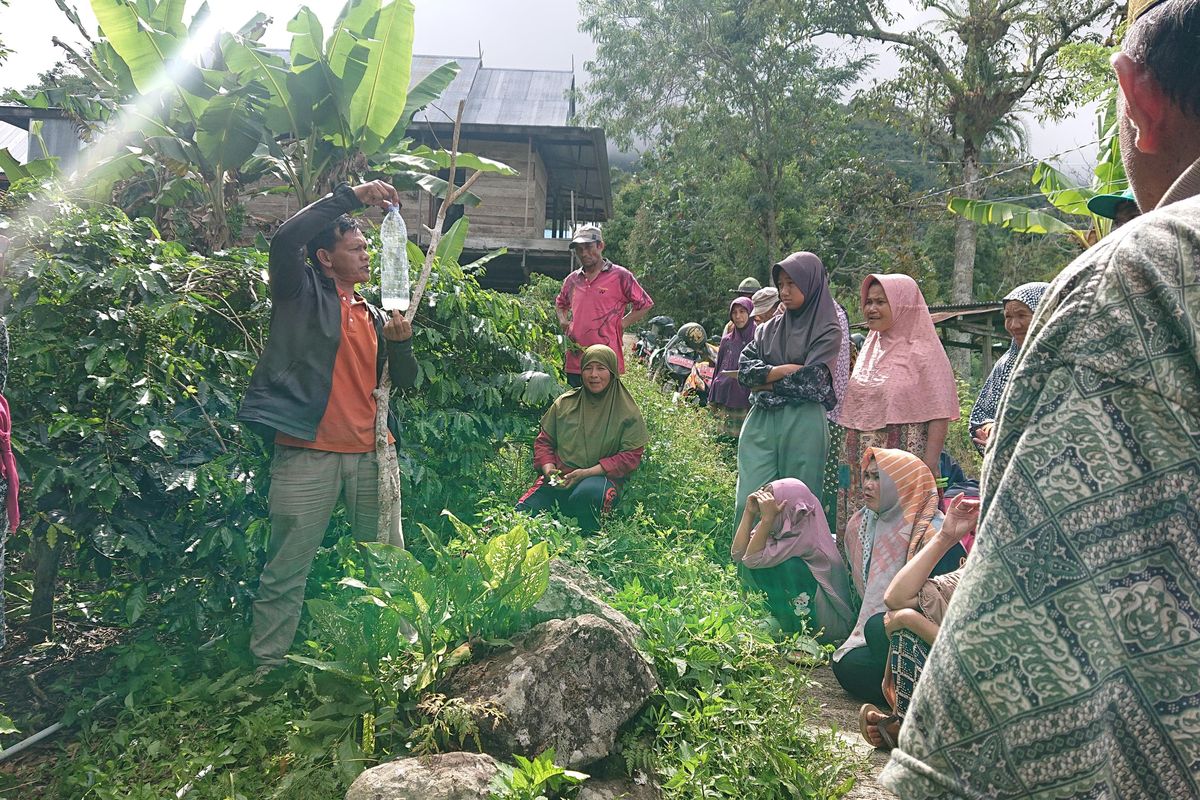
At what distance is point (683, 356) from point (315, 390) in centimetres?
923

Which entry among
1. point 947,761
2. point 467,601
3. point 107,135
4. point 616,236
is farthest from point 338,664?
point 616,236

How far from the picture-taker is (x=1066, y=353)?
3.11 feet

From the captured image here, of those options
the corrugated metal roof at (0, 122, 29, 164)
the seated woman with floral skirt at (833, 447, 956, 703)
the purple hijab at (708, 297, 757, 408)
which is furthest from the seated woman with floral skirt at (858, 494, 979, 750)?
the corrugated metal roof at (0, 122, 29, 164)

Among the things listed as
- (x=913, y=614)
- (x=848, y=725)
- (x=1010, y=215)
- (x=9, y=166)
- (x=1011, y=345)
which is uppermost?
(x=9, y=166)

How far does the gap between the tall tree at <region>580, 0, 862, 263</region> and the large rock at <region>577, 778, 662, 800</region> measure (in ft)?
54.9

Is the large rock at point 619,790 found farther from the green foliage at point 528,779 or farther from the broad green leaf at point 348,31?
the broad green leaf at point 348,31

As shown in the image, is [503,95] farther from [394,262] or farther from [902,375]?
[394,262]

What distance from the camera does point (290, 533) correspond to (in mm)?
3773

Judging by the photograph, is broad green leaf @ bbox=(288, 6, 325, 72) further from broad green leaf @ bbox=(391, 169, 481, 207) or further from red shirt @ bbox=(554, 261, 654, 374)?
red shirt @ bbox=(554, 261, 654, 374)

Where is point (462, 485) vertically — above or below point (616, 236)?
below

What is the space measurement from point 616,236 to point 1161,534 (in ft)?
83.8

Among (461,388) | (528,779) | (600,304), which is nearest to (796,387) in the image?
(461,388)

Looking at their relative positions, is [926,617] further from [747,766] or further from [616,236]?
[616,236]

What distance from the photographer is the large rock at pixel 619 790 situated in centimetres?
298
